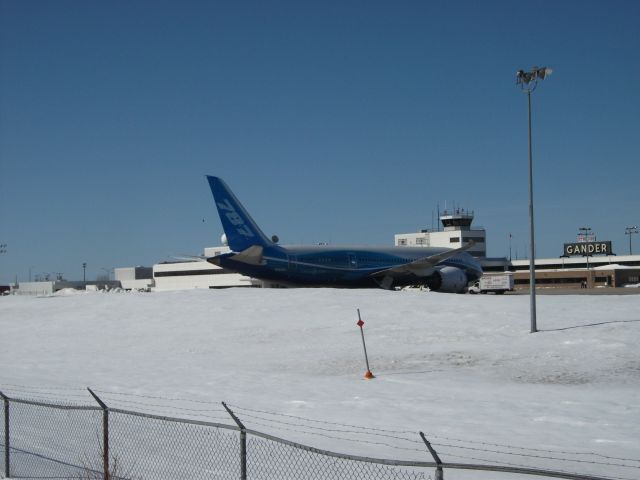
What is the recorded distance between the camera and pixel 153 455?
11.7 meters

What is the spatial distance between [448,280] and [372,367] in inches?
1330

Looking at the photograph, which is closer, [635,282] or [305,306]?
[305,306]

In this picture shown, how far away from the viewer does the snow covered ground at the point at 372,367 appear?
43.0 ft

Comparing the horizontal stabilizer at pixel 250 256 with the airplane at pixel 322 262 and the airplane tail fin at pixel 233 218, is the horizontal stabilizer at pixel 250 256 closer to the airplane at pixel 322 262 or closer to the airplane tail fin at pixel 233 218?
the airplane at pixel 322 262

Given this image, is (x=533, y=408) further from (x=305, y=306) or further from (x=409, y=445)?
(x=305, y=306)

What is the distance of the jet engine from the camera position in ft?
180

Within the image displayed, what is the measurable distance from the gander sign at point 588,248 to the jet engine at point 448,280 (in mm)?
61927

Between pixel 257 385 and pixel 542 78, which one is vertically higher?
pixel 542 78

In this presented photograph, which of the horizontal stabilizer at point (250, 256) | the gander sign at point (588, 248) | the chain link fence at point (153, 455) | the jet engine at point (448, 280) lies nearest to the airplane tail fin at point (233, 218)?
the horizontal stabilizer at point (250, 256)

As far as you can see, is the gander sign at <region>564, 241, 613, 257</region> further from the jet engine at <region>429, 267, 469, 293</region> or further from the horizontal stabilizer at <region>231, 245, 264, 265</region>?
the horizontal stabilizer at <region>231, 245, 264, 265</region>

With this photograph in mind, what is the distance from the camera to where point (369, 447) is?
12.1 meters

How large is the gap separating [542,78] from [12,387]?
18.5 m

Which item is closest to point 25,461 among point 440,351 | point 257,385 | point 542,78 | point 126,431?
point 126,431

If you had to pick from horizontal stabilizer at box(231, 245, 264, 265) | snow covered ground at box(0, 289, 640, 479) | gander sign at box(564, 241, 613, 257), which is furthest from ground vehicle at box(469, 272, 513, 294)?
gander sign at box(564, 241, 613, 257)
